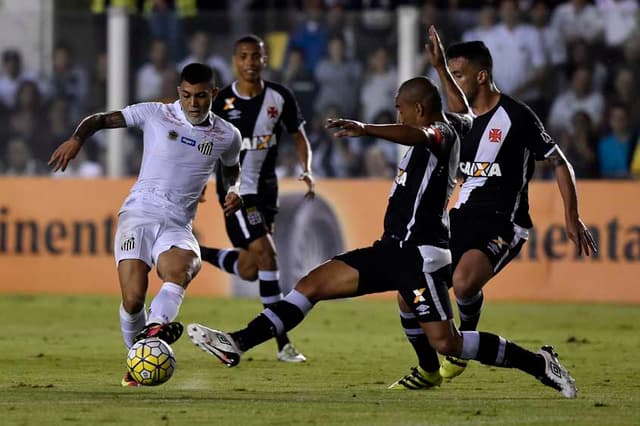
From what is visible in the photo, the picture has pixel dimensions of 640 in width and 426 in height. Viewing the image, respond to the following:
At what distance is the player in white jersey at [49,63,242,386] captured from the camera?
9.06 m

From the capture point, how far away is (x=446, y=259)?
27.8 ft

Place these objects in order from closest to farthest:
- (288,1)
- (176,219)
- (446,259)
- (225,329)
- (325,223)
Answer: (446,259) → (176,219) → (225,329) → (325,223) → (288,1)

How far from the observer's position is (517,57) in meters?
16.7

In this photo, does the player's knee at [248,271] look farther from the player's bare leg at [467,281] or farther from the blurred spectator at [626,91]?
the blurred spectator at [626,91]

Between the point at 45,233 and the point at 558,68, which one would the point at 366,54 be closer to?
the point at 558,68

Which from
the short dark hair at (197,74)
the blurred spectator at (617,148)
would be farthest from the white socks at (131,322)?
the blurred spectator at (617,148)

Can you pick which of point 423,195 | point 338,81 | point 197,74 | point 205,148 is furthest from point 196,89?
point 338,81

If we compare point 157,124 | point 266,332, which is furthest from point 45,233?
point 266,332

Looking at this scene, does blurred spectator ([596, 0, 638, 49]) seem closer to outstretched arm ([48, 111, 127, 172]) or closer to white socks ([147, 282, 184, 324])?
outstretched arm ([48, 111, 127, 172])

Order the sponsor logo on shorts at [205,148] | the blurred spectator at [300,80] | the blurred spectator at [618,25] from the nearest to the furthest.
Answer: the sponsor logo on shorts at [205,148], the blurred spectator at [618,25], the blurred spectator at [300,80]

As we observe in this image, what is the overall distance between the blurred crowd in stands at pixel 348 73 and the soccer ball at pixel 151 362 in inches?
336

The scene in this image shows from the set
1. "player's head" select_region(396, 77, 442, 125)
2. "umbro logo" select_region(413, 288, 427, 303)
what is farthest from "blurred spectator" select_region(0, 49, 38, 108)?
"umbro logo" select_region(413, 288, 427, 303)

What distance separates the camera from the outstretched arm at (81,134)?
862 cm

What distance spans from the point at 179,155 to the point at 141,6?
10725 millimetres
